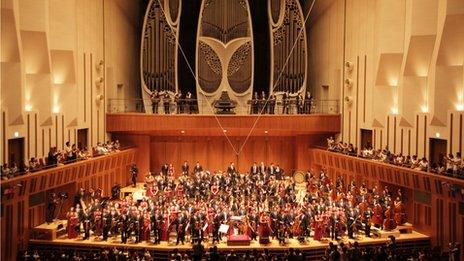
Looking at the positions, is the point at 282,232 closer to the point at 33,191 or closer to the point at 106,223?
the point at 106,223

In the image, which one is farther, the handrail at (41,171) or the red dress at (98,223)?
the red dress at (98,223)

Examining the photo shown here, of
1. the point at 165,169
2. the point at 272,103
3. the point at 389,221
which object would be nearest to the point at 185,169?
the point at 165,169

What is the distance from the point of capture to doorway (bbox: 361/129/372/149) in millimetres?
19244

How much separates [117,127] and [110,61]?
268 centimetres

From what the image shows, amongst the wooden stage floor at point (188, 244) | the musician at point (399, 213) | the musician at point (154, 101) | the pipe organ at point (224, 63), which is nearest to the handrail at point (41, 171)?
the wooden stage floor at point (188, 244)

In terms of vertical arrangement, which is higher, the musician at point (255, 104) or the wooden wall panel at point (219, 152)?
the musician at point (255, 104)

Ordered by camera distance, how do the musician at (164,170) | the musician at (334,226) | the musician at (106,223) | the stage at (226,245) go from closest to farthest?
the stage at (226,245) < the musician at (106,223) < the musician at (334,226) < the musician at (164,170)

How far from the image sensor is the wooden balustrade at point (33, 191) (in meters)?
13.0

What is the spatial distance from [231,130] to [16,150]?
367 inches

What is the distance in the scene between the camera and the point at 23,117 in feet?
48.4

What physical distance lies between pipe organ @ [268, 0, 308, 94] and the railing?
3.19ft

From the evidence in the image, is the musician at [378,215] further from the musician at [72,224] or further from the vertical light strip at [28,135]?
the vertical light strip at [28,135]

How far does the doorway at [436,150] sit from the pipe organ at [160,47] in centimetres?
1096

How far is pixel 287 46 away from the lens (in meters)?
22.9
